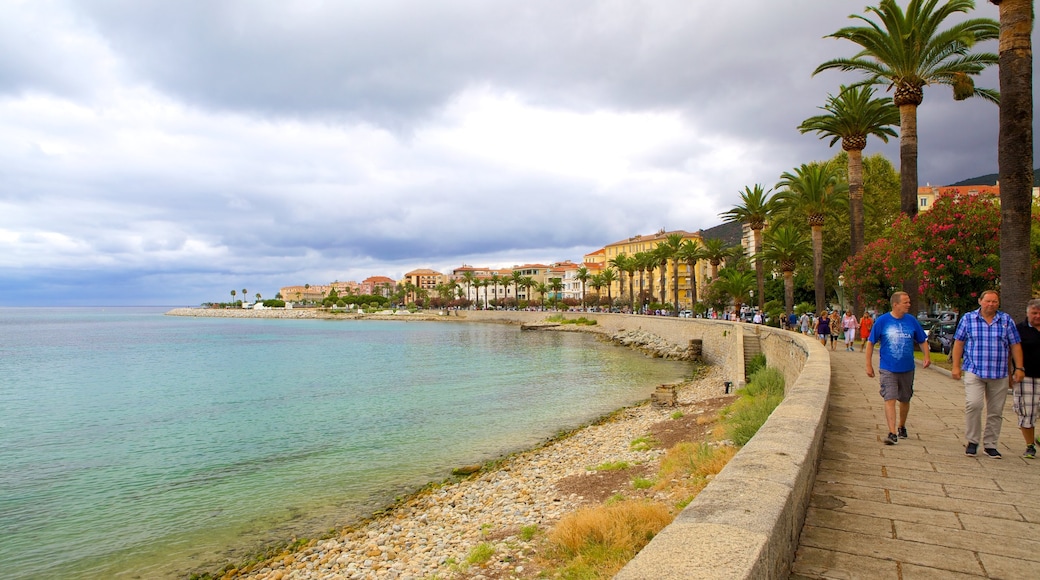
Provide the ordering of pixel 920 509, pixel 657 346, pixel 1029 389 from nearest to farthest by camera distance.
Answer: pixel 920 509 < pixel 1029 389 < pixel 657 346

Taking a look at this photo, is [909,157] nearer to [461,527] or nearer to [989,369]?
[989,369]

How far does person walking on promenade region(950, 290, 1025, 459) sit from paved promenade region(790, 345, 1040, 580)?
291 mm

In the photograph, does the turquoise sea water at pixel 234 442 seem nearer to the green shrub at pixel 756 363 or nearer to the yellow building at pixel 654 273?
the green shrub at pixel 756 363

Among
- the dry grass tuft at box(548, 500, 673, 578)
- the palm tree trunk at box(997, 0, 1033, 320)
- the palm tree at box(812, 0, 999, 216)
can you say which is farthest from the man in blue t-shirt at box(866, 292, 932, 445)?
the palm tree at box(812, 0, 999, 216)

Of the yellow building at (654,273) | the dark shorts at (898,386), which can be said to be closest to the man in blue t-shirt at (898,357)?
the dark shorts at (898,386)

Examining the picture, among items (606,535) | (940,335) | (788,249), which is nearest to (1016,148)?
(606,535)

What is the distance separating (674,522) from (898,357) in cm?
511

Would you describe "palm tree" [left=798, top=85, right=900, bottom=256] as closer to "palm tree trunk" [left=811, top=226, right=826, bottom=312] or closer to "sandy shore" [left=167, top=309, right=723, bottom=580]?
"palm tree trunk" [left=811, top=226, right=826, bottom=312]

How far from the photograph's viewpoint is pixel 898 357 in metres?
6.71

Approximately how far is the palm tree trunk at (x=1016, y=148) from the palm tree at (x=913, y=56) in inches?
344

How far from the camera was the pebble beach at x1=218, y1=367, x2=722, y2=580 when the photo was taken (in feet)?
26.3

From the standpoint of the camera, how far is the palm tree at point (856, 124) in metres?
25.1

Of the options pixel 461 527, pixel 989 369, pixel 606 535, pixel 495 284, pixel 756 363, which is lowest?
pixel 461 527

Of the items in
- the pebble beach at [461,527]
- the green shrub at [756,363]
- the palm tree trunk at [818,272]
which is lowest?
the pebble beach at [461,527]
